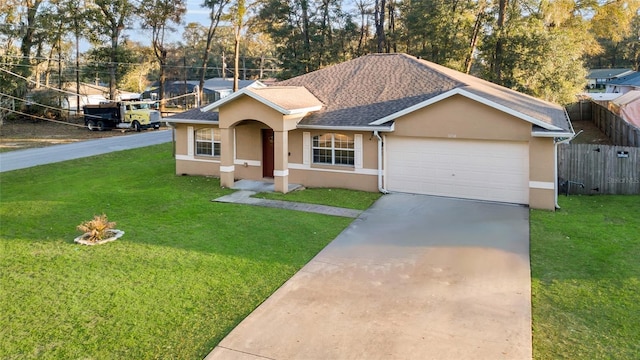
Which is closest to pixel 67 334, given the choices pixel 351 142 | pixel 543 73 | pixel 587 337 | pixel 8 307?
pixel 8 307

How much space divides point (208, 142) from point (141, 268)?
1022 centimetres

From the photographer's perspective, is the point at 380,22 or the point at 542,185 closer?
the point at 542,185

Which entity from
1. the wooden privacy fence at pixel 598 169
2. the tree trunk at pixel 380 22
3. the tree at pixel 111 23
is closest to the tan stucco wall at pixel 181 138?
the wooden privacy fence at pixel 598 169

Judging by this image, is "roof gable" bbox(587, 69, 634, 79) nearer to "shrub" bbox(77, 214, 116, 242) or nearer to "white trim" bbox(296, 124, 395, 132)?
"white trim" bbox(296, 124, 395, 132)

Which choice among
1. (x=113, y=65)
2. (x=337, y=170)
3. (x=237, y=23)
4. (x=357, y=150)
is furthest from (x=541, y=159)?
(x=113, y=65)

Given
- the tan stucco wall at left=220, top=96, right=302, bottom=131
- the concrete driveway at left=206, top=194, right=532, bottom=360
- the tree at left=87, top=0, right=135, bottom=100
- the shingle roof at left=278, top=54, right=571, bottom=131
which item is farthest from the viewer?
the tree at left=87, top=0, right=135, bottom=100

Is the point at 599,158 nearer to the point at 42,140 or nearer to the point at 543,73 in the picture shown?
the point at 543,73

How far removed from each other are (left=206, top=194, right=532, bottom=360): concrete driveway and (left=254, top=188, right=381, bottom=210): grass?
2.53 metres

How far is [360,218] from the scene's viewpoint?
1280 centimetres

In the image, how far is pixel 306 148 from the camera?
671 inches

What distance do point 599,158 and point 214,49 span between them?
76324 mm

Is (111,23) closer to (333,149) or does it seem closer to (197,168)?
(197,168)

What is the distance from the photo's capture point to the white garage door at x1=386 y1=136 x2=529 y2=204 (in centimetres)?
1423

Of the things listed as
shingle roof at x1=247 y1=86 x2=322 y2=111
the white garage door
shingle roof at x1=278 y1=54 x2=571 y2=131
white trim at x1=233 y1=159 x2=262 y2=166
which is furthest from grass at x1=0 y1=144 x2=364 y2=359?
shingle roof at x1=278 y1=54 x2=571 y2=131
